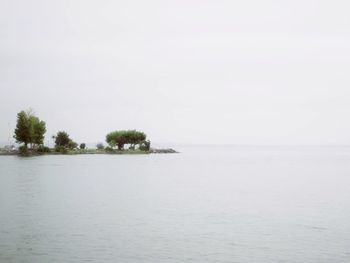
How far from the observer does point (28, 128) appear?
15325 centimetres

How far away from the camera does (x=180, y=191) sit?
217ft

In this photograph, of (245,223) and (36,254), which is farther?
(245,223)

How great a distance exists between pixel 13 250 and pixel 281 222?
2194 cm

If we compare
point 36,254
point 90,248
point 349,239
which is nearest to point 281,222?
point 349,239

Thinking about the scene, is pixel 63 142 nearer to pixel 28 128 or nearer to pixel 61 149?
pixel 61 149

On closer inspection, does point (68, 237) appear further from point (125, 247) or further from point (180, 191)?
point (180, 191)

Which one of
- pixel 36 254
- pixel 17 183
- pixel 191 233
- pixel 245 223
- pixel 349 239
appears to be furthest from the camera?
pixel 17 183

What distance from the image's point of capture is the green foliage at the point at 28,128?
503ft

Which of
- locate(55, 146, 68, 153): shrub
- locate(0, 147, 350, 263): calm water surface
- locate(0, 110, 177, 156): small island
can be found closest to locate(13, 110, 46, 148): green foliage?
locate(0, 110, 177, 156): small island

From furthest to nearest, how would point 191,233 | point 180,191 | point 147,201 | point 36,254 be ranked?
point 180,191
point 147,201
point 191,233
point 36,254

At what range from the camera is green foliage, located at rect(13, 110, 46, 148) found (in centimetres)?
15325

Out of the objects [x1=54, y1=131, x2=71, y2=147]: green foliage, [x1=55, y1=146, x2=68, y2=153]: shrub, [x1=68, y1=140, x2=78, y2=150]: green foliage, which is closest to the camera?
[x1=54, y1=131, x2=71, y2=147]: green foliage

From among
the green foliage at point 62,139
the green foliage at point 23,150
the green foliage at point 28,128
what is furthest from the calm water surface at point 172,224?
the green foliage at point 62,139

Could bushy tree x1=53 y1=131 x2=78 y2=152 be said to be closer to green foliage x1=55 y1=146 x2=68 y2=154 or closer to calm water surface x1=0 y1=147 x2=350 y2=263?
green foliage x1=55 y1=146 x2=68 y2=154
